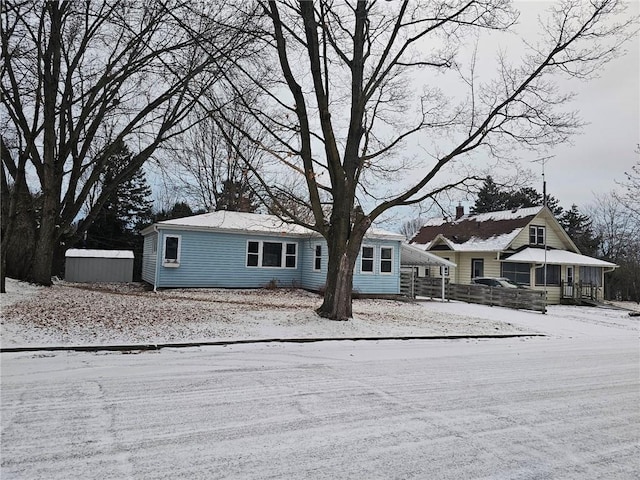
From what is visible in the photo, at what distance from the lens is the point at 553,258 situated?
2747cm

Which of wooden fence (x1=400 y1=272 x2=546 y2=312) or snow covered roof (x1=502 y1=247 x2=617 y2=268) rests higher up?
snow covered roof (x1=502 y1=247 x2=617 y2=268)

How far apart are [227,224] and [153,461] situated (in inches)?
743

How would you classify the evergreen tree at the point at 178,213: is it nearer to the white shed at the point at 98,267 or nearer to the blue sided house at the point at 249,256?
the white shed at the point at 98,267

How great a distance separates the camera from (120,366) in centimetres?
695

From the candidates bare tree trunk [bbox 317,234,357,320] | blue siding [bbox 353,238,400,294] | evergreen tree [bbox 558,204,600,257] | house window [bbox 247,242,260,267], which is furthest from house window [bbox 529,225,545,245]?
bare tree trunk [bbox 317,234,357,320]

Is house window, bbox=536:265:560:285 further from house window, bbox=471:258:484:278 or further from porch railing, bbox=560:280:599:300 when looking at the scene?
house window, bbox=471:258:484:278

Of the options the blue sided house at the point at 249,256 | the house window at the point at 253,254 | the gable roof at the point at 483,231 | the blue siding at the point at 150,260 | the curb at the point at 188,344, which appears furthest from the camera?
the gable roof at the point at 483,231

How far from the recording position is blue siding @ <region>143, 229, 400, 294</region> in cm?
2056

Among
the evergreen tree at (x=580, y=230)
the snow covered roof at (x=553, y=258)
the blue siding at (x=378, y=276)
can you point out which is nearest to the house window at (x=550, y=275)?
the snow covered roof at (x=553, y=258)

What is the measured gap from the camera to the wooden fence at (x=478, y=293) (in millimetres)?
20266

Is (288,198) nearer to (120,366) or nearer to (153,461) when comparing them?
(120,366)

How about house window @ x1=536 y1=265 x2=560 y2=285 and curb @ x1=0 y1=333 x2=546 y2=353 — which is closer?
curb @ x1=0 y1=333 x2=546 y2=353

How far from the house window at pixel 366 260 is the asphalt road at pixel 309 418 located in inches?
530

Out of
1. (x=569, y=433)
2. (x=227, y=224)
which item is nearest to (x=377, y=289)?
(x=227, y=224)
